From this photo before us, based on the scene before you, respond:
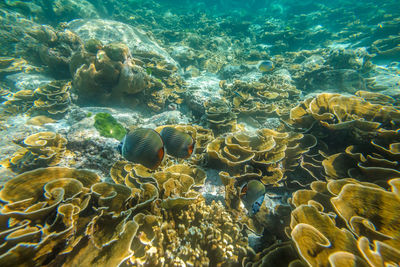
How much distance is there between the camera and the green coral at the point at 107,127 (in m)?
3.50

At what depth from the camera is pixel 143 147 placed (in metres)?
1.86

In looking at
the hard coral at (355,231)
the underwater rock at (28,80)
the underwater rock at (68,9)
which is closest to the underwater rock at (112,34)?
the underwater rock at (28,80)

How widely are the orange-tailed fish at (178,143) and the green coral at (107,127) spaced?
Result: 187cm

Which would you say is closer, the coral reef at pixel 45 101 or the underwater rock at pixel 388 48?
the coral reef at pixel 45 101

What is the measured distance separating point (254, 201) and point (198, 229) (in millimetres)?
855

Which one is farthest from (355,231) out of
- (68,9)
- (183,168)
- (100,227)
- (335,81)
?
(68,9)

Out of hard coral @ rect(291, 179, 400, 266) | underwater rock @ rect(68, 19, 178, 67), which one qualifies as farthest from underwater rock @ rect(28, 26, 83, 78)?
hard coral @ rect(291, 179, 400, 266)

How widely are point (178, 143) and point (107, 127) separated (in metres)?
2.40

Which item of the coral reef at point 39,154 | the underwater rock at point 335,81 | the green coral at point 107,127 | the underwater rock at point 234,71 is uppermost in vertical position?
the underwater rock at point 335,81

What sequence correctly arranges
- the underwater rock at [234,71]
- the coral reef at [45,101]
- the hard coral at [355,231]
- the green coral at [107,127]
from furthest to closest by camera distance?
1. the underwater rock at [234,71]
2. the coral reef at [45,101]
3. the green coral at [107,127]
4. the hard coral at [355,231]

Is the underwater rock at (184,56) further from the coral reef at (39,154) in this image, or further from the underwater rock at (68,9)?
the coral reef at (39,154)

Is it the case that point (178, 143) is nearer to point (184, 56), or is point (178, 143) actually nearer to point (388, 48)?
point (184, 56)

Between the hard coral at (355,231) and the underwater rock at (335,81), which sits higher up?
the underwater rock at (335,81)

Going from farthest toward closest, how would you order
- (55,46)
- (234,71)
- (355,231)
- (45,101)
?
(234,71)
(55,46)
(45,101)
(355,231)
